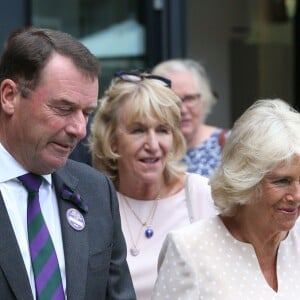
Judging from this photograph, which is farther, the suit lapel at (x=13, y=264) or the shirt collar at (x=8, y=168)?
the shirt collar at (x=8, y=168)

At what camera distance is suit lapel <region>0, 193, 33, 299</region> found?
2.22 m

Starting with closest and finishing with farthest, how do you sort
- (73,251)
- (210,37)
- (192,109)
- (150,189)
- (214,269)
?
(73,251), (214,269), (150,189), (192,109), (210,37)

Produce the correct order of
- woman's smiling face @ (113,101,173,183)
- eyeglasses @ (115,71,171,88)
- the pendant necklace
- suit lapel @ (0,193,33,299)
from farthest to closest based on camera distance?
eyeglasses @ (115,71,171,88) → woman's smiling face @ (113,101,173,183) → the pendant necklace → suit lapel @ (0,193,33,299)

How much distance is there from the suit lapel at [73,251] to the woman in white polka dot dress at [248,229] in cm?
49

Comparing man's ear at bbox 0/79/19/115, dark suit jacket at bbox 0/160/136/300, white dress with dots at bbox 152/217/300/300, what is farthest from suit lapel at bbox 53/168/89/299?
white dress with dots at bbox 152/217/300/300

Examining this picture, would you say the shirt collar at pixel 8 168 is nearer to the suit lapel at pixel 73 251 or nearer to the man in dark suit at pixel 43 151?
the man in dark suit at pixel 43 151

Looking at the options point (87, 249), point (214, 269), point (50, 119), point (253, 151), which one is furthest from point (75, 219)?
point (253, 151)

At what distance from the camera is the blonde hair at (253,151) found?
2867 mm

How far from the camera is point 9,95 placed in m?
2.32

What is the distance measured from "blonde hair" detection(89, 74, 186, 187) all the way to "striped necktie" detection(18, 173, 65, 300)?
1.20 m

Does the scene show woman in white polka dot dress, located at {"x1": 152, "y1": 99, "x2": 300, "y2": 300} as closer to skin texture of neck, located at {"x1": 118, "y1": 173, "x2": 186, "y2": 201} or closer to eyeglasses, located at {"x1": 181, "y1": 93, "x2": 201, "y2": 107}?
skin texture of neck, located at {"x1": 118, "y1": 173, "x2": 186, "y2": 201}

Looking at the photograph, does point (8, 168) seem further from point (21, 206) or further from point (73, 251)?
point (73, 251)

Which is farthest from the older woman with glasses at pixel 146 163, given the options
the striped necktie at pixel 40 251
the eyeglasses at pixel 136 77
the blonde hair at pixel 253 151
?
the striped necktie at pixel 40 251

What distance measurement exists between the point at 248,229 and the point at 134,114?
801 mm
